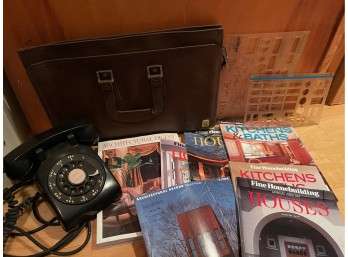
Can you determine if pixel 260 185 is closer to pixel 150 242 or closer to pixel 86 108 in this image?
pixel 150 242

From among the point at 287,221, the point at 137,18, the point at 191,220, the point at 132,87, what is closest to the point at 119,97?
the point at 132,87

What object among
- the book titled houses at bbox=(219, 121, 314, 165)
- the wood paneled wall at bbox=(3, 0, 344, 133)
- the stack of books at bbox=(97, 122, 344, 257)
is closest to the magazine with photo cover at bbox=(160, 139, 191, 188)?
the stack of books at bbox=(97, 122, 344, 257)

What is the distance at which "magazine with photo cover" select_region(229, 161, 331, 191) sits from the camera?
54 cm

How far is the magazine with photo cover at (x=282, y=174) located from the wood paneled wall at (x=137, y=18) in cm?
28

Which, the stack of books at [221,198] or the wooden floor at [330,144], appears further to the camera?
the wooden floor at [330,144]

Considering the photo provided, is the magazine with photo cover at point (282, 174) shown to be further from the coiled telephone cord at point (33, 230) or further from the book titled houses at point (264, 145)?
the coiled telephone cord at point (33, 230)

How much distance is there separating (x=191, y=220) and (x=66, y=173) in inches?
9.7

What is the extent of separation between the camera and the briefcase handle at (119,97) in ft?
1.79

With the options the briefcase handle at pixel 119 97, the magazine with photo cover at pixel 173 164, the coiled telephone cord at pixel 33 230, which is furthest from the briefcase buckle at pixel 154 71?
the coiled telephone cord at pixel 33 230

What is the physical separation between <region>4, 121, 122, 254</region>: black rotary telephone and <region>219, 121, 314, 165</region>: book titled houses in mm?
276

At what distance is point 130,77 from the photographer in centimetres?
56

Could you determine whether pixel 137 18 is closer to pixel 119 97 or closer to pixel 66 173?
pixel 119 97

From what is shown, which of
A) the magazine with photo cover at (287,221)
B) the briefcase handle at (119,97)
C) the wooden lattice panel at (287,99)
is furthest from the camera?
the wooden lattice panel at (287,99)

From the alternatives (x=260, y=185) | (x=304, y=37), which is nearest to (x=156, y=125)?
(x=260, y=185)
